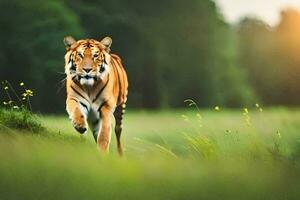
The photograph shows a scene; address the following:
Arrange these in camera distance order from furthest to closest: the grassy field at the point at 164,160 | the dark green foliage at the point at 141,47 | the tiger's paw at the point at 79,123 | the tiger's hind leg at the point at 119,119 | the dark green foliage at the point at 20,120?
the dark green foliage at the point at 141,47 → the tiger's hind leg at the point at 119,119 → the dark green foliage at the point at 20,120 → the tiger's paw at the point at 79,123 → the grassy field at the point at 164,160

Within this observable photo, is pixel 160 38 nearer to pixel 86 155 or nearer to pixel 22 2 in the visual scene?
pixel 22 2

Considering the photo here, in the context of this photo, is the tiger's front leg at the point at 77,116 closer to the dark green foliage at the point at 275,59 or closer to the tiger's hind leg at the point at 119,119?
the tiger's hind leg at the point at 119,119

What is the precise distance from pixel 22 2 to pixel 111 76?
4.49 ft

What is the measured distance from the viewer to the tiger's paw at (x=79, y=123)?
6859mm

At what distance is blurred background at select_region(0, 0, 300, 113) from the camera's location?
784 centimetres

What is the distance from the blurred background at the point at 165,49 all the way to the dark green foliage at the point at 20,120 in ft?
0.61

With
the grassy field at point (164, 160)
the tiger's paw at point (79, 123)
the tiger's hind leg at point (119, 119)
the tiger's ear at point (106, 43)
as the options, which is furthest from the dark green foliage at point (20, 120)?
the tiger's ear at point (106, 43)

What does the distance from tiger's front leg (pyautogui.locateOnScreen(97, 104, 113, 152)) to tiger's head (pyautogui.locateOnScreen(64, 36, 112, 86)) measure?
23cm

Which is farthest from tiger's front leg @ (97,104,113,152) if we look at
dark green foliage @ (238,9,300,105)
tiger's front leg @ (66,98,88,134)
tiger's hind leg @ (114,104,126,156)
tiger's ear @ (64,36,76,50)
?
dark green foliage @ (238,9,300,105)

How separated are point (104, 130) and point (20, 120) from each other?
652 millimetres

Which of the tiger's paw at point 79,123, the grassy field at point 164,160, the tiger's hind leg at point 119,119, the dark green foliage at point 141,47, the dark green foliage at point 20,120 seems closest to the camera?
the grassy field at point 164,160

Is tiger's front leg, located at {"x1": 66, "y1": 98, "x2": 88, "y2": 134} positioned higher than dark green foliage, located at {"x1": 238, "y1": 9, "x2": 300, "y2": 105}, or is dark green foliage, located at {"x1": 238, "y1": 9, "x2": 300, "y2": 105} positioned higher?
dark green foliage, located at {"x1": 238, "y1": 9, "x2": 300, "y2": 105}

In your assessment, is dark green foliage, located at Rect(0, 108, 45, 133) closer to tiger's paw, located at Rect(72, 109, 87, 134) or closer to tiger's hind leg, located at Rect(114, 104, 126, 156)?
tiger's paw, located at Rect(72, 109, 87, 134)

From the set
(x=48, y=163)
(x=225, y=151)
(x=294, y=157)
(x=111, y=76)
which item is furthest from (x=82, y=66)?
(x=294, y=157)
